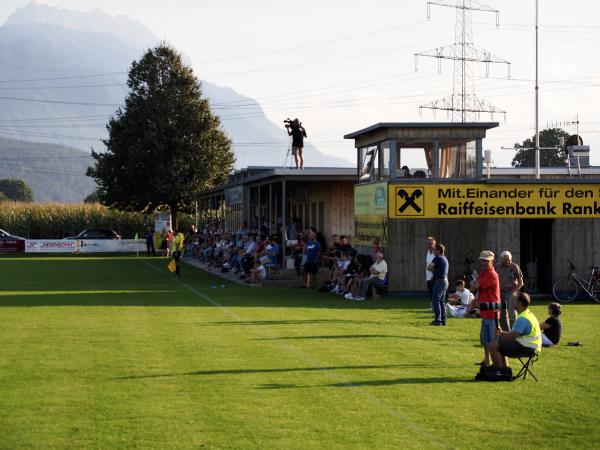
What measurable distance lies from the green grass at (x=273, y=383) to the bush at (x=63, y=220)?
46.1 m

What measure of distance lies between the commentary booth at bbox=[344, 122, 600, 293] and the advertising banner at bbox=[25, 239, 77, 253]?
34723mm

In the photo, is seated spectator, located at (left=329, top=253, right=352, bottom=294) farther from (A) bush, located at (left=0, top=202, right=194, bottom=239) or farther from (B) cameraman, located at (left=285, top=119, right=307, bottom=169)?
(A) bush, located at (left=0, top=202, right=194, bottom=239)

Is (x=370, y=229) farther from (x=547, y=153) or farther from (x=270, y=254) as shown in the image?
(x=547, y=153)

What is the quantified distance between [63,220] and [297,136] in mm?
35276

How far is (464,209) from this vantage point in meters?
27.3

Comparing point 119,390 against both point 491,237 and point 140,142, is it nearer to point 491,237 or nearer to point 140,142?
point 491,237

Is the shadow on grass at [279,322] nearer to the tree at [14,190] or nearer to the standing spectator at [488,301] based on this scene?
the standing spectator at [488,301]

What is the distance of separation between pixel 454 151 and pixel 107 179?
41.8m

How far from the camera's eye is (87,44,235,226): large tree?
Result: 65375 millimetres

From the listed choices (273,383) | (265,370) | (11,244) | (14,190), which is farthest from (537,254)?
(14,190)

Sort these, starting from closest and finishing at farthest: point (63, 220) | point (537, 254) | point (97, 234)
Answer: point (537, 254)
point (97, 234)
point (63, 220)

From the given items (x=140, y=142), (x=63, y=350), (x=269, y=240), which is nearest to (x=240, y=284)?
(x=269, y=240)

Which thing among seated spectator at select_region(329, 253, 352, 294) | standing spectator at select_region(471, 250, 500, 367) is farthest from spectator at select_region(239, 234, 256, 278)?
standing spectator at select_region(471, 250, 500, 367)

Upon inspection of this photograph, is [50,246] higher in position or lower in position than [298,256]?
lower
